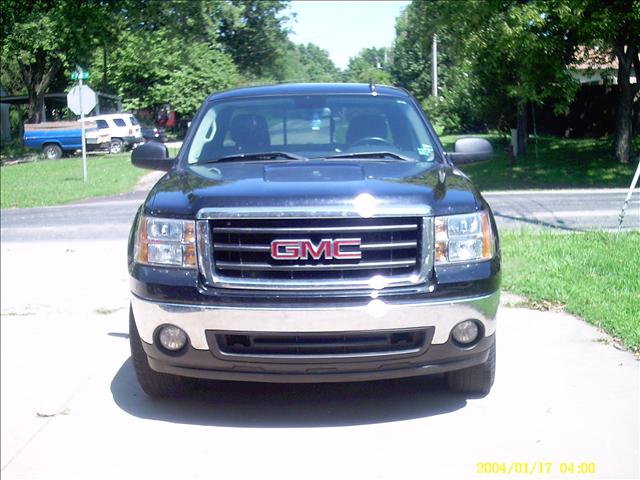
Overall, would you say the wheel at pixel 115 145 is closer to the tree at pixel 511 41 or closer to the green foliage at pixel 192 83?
the green foliage at pixel 192 83

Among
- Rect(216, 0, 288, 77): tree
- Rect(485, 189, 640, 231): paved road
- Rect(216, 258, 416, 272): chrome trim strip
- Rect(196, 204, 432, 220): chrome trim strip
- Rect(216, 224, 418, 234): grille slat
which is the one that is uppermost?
Rect(216, 0, 288, 77): tree

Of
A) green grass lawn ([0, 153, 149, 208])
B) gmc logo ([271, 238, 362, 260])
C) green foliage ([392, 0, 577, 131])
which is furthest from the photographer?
green grass lawn ([0, 153, 149, 208])

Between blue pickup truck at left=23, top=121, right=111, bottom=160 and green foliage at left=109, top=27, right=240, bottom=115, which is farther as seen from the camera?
green foliage at left=109, top=27, right=240, bottom=115

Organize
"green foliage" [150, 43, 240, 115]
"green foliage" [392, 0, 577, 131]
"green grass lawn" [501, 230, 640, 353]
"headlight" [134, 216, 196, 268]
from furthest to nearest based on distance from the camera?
"green foliage" [150, 43, 240, 115]
"green foliage" [392, 0, 577, 131]
"green grass lawn" [501, 230, 640, 353]
"headlight" [134, 216, 196, 268]

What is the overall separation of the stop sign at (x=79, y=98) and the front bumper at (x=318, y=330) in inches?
458

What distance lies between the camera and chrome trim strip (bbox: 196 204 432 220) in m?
4.25

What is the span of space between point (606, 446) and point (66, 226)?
33.9 ft

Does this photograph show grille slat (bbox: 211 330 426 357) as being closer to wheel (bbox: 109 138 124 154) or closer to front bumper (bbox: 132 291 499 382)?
front bumper (bbox: 132 291 499 382)

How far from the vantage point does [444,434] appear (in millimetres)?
4355

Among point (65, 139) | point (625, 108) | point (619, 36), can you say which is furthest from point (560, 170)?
point (65, 139)

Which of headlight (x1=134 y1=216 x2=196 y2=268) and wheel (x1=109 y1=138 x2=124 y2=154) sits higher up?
headlight (x1=134 y1=216 x2=196 y2=268)

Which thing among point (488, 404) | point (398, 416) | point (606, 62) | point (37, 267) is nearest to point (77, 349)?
point (398, 416)

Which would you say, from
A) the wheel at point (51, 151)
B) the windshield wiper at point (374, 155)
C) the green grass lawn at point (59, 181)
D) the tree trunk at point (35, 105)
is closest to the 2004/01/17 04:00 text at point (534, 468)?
the windshield wiper at point (374, 155)

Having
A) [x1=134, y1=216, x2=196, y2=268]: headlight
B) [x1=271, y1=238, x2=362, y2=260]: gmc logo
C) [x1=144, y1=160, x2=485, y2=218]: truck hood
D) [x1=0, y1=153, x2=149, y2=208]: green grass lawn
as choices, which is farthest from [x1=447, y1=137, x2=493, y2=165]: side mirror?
[x1=0, y1=153, x2=149, y2=208]: green grass lawn
